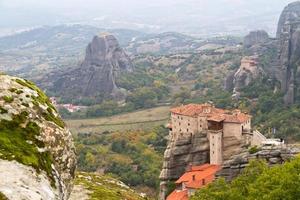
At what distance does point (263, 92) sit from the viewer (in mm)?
177250

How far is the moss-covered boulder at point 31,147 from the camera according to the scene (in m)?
17.5

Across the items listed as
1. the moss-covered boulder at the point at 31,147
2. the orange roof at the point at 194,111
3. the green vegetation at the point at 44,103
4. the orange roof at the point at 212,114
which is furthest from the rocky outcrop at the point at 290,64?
the moss-covered boulder at the point at 31,147

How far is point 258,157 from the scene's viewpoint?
6359 centimetres

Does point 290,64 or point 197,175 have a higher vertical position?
point 197,175

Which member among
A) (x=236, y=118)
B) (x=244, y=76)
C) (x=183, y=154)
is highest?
(x=236, y=118)

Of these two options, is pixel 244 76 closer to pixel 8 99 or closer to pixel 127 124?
pixel 127 124

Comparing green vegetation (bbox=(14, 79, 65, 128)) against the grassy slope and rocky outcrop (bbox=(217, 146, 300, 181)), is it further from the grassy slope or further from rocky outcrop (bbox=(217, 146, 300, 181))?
the grassy slope

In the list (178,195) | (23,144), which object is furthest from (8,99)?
A: (178,195)

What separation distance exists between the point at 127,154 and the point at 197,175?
236 feet

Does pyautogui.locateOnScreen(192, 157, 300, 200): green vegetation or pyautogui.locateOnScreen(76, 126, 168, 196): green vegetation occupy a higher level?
pyautogui.locateOnScreen(192, 157, 300, 200): green vegetation

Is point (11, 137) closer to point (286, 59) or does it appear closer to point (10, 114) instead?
point (10, 114)

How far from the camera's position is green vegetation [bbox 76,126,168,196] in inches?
4727

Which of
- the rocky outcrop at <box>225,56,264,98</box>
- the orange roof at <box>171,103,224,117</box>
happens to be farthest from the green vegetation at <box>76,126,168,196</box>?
the rocky outcrop at <box>225,56,264,98</box>

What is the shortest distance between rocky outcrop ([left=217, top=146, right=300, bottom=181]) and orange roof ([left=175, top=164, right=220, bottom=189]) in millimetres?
4461
